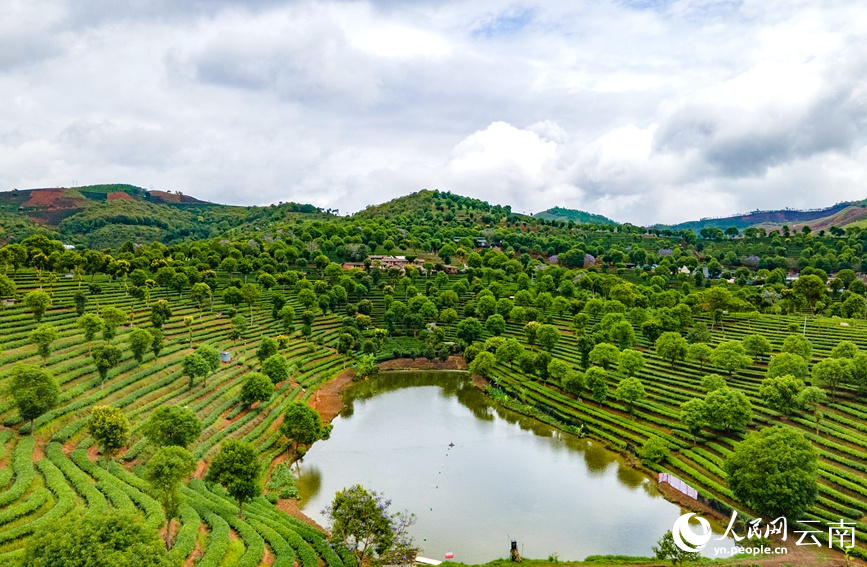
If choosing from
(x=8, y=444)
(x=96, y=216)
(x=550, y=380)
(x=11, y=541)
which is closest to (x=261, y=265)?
(x=550, y=380)

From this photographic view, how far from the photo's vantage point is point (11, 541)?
21.8 metres

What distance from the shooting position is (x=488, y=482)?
131 feet

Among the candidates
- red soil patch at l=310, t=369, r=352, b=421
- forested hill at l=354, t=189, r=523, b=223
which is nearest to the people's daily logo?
red soil patch at l=310, t=369, r=352, b=421

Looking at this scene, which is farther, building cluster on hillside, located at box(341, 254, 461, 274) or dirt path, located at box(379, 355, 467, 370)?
building cluster on hillside, located at box(341, 254, 461, 274)

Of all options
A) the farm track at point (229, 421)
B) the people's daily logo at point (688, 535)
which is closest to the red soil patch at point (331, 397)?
the farm track at point (229, 421)

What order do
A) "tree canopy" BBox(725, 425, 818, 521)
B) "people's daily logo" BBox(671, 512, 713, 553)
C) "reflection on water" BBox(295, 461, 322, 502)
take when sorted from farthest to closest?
"reflection on water" BBox(295, 461, 322, 502) → "tree canopy" BBox(725, 425, 818, 521) → "people's daily logo" BBox(671, 512, 713, 553)

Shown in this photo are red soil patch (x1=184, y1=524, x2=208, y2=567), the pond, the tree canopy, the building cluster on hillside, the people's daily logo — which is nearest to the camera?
red soil patch (x1=184, y1=524, x2=208, y2=567)

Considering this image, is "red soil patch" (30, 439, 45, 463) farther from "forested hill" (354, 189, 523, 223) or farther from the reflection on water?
"forested hill" (354, 189, 523, 223)

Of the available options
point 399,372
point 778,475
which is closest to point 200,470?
point 778,475

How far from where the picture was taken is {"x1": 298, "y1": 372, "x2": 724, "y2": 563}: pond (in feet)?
106

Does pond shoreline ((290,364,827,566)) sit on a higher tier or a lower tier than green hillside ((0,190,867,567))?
lower

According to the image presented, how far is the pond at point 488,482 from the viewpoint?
106ft

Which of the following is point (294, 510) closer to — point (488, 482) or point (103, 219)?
point (488, 482)

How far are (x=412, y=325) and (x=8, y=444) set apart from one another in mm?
53144
